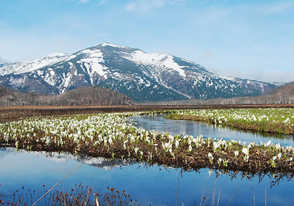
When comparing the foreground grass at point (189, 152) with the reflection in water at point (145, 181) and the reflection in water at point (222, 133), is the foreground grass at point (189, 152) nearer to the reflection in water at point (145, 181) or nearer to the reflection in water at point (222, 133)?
the reflection in water at point (145, 181)

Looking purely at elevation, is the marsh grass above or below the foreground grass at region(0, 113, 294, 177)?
below

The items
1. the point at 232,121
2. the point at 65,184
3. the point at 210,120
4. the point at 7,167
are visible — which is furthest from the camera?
the point at 210,120

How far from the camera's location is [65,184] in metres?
12.1

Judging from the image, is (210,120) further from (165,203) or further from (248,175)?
(165,203)

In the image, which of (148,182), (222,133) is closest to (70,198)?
(148,182)

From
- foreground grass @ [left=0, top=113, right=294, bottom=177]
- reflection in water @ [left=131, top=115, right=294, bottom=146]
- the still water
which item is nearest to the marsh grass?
the still water

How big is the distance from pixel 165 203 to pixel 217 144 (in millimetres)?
6847

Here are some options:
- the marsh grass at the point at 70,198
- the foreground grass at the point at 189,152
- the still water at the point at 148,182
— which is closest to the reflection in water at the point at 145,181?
the still water at the point at 148,182

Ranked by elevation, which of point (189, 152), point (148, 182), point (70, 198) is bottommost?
point (148, 182)

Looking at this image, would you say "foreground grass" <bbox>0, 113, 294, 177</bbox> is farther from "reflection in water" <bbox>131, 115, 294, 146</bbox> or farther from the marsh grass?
"reflection in water" <bbox>131, 115, 294, 146</bbox>

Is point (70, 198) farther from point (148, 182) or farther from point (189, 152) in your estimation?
point (189, 152)

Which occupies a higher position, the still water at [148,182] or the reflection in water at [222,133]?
the reflection in water at [222,133]

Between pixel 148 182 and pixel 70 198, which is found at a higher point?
pixel 70 198

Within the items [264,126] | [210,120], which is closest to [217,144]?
[264,126]
